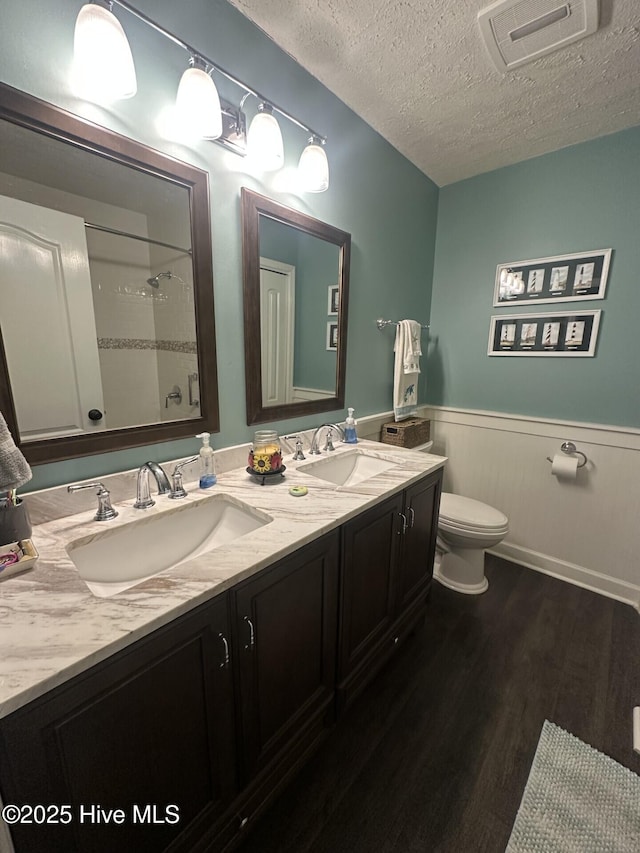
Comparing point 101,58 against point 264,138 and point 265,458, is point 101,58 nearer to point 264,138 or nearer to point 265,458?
point 264,138

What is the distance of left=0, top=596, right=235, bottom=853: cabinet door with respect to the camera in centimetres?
55

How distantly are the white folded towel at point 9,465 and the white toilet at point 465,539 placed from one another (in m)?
1.80

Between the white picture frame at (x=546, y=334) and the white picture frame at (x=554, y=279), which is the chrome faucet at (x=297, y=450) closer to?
the white picture frame at (x=546, y=334)

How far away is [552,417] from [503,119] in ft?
5.20

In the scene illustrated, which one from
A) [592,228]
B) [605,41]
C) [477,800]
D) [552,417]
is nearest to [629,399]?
[552,417]

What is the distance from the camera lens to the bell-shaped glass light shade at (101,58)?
83 centimetres

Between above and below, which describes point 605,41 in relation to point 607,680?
above

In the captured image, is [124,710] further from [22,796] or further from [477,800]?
[477,800]

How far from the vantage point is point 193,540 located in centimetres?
110

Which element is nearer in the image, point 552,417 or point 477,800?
point 477,800

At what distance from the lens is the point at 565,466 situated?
201cm

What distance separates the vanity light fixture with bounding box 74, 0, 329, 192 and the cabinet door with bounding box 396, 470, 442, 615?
134 centimetres

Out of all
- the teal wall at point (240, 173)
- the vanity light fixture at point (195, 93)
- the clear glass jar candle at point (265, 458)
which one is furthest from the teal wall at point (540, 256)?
the clear glass jar candle at point (265, 458)

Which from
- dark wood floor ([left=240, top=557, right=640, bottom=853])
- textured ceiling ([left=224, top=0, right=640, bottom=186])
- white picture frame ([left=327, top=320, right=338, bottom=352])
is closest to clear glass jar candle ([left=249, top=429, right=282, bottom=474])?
white picture frame ([left=327, top=320, right=338, bottom=352])
